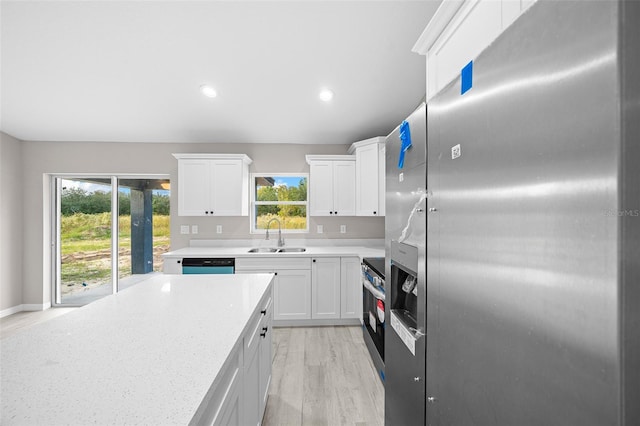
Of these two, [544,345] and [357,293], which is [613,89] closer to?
[544,345]

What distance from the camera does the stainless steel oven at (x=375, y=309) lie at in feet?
6.72

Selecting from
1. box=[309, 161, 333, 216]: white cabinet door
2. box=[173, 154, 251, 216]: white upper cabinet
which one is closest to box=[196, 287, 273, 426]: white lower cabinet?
box=[309, 161, 333, 216]: white cabinet door

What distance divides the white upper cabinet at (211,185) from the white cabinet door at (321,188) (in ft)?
2.97

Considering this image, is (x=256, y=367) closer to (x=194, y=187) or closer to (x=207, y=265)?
(x=207, y=265)

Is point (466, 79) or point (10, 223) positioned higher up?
point (466, 79)

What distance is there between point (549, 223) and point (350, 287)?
9.84 ft

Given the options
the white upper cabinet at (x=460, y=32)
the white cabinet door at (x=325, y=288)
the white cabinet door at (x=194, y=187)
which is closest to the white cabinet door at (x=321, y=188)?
the white cabinet door at (x=325, y=288)

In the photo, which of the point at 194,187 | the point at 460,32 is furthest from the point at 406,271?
Result: the point at 194,187

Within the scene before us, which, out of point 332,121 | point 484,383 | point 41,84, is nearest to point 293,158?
point 332,121

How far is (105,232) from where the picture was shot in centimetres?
404

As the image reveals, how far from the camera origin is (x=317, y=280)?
3.30 metres

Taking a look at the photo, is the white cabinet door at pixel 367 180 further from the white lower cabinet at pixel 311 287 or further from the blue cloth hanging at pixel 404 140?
the blue cloth hanging at pixel 404 140

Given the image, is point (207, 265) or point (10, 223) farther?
point (10, 223)

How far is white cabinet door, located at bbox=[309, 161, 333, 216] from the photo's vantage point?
11.9 ft
